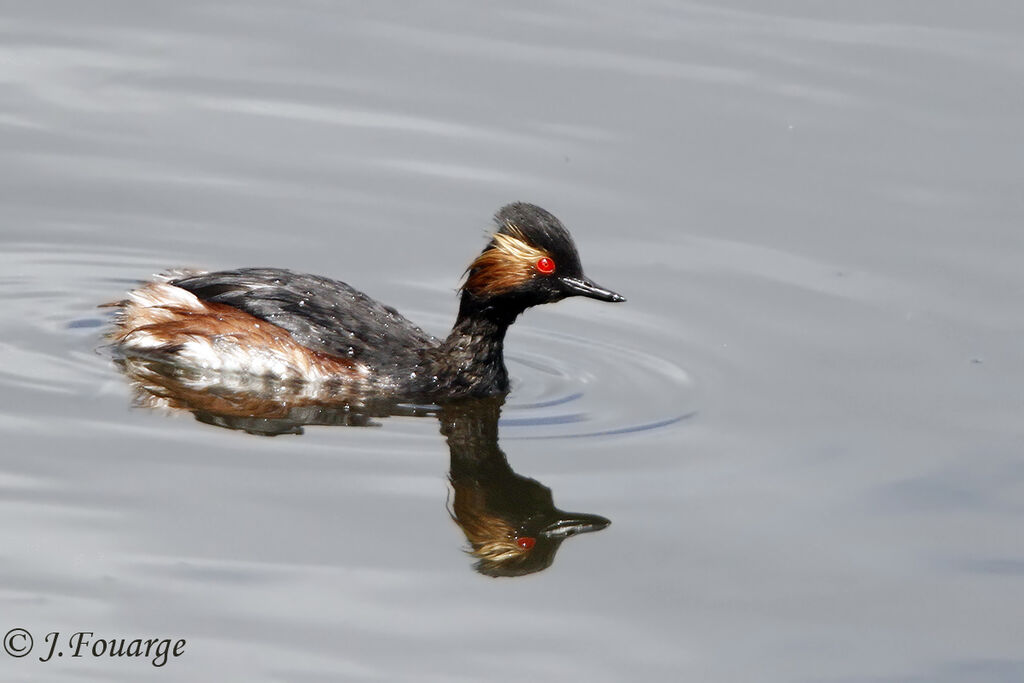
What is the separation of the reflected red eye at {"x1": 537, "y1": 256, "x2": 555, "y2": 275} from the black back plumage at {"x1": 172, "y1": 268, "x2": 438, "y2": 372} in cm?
87

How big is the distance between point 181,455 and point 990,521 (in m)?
4.01

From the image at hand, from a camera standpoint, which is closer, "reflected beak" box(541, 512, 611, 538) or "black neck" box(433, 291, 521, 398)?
"reflected beak" box(541, 512, 611, 538)

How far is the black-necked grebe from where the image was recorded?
408 inches

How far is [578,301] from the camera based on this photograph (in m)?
12.0

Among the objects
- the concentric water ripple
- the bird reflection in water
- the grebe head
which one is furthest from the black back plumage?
the grebe head

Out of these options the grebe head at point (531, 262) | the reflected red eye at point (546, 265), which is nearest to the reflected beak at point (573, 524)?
the grebe head at point (531, 262)

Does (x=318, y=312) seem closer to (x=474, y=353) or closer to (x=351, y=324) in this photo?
(x=351, y=324)

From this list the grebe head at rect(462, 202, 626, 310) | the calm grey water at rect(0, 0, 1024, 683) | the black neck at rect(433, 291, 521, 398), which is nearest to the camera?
the calm grey water at rect(0, 0, 1024, 683)

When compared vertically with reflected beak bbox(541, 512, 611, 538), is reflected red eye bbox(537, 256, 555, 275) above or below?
above

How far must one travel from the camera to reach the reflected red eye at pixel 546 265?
34.0 ft

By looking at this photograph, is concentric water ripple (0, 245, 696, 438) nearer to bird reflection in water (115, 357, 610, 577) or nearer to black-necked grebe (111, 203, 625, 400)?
bird reflection in water (115, 357, 610, 577)

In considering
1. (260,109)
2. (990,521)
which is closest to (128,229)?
(260,109)

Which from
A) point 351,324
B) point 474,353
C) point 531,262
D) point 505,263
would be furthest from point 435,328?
point 531,262

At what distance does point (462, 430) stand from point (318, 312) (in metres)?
1.13
